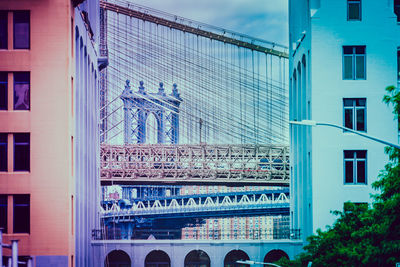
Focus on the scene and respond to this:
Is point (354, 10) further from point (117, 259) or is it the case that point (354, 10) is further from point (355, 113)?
point (117, 259)

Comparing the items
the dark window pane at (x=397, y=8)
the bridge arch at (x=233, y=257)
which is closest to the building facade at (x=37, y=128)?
the dark window pane at (x=397, y=8)

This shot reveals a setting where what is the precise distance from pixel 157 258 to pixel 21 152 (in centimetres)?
2677

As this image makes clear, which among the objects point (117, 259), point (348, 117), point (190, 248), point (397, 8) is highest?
point (397, 8)

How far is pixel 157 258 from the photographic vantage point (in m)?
72.6

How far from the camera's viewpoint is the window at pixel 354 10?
55500 mm

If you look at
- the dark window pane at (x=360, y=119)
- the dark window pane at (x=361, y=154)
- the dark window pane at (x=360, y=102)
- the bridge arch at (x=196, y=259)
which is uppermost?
the dark window pane at (x=360, y=102)

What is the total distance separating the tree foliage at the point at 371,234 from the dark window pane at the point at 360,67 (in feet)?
35.0

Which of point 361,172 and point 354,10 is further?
point 354,10

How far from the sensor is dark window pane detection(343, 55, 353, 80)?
182ft

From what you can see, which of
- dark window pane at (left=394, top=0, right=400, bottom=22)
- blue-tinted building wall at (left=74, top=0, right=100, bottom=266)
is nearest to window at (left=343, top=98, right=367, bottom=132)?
dark window pane at (left=394, top=0, right=400, bottom=22)

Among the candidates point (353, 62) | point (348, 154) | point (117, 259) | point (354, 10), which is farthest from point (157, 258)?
point (354, 10)

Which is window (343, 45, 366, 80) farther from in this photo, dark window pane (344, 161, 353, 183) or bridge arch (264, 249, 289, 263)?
bridge arch (264, 249, 289, 263)

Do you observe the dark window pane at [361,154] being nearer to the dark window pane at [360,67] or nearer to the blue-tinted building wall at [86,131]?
the dark window pane at [360,67]

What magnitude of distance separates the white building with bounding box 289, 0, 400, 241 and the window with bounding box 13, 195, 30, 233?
17.7 metres
